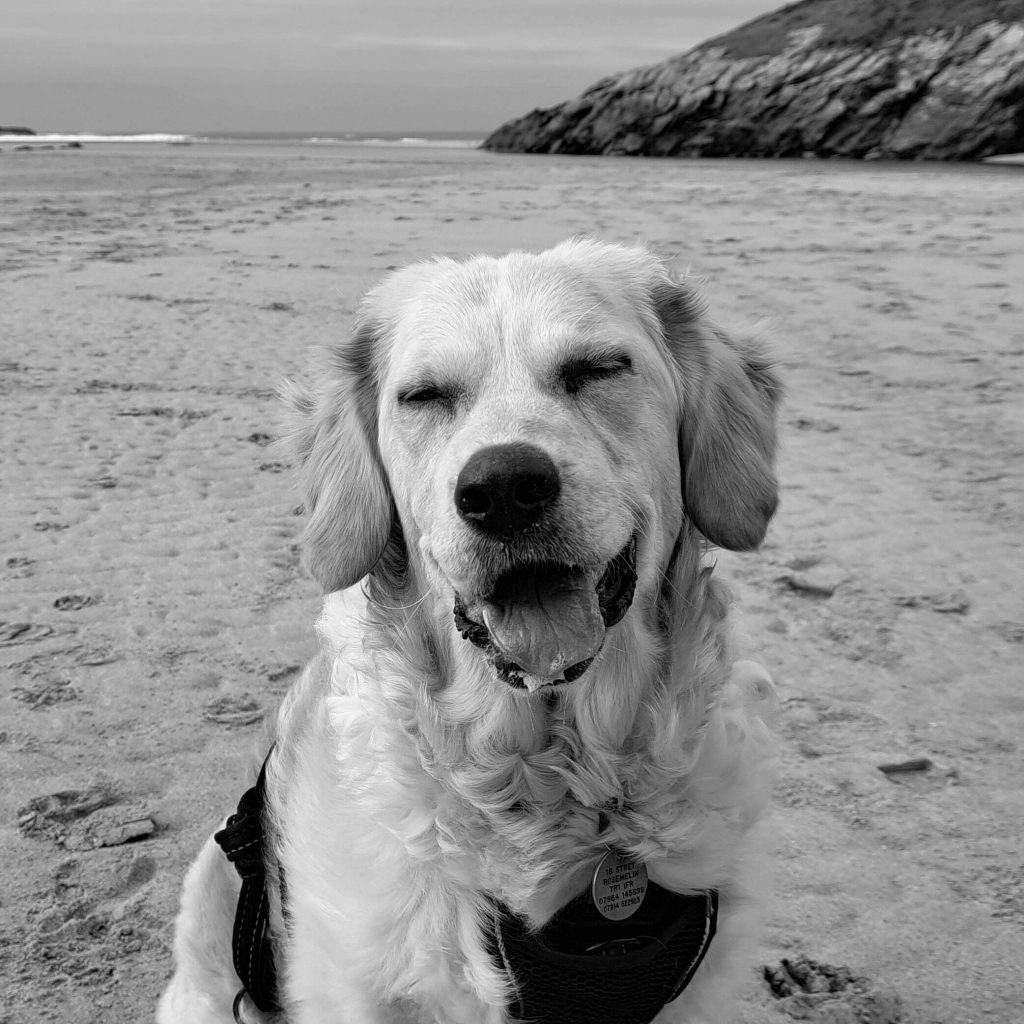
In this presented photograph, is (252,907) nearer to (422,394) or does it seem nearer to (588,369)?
(422,394)

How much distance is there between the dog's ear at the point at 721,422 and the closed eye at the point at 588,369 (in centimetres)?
26

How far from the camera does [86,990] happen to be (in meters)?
2.72

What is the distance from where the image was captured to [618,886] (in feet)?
7.03

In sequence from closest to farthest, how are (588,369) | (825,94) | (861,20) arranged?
(588,369) < (825,94) < (861,20)

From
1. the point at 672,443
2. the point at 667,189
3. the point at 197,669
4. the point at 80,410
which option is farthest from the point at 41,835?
the point at 667,189

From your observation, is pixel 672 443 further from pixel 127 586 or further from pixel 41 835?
pixel 127 586

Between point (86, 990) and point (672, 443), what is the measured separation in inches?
79.5

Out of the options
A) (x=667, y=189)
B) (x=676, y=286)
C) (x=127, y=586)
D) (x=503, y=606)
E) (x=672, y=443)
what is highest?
(x=676, y=286)

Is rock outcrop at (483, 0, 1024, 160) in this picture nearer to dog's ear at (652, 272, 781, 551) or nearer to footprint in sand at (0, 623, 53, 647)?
footprint in sand at (0, 623, 53, 647)

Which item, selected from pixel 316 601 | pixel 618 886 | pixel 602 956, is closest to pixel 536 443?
pixel 618 886

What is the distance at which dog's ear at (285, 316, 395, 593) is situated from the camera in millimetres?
2467

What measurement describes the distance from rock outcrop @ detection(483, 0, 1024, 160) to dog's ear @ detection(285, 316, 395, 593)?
124 ft

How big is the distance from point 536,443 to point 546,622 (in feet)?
1.17

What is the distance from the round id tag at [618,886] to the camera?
2.13 m
